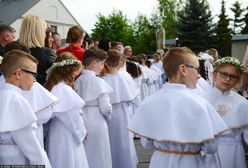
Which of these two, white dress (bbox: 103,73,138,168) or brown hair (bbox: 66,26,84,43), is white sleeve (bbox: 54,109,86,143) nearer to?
brown hair (bbox: 66,26,84,43)

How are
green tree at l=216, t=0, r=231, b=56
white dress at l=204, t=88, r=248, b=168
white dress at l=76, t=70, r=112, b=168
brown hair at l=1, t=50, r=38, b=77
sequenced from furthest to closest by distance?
1. green tree at l=216, t=0, r=231, b=56
2. white dress at l=76, t=70, r=112, b=168
3. white dress at l=204, t=88, r=248, b=168
4. brown hair at l=1, t=50, r=38, b=77

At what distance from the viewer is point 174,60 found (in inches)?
173

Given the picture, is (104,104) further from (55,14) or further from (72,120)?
(55,14)

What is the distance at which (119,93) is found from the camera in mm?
8219

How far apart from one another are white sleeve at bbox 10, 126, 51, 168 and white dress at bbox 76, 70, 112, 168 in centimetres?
271

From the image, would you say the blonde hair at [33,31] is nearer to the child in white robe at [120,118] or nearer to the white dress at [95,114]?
the white dress at [95,114]

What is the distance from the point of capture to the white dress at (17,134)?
13.9ft

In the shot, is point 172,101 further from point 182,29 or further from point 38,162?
point 182,29

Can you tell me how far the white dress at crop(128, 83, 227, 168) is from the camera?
422cm

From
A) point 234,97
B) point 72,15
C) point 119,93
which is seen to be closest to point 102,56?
point 119,93

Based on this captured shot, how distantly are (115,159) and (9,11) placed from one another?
53504mm

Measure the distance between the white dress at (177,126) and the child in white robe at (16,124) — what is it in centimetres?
94

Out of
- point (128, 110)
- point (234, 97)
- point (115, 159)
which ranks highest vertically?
point (234, 97)

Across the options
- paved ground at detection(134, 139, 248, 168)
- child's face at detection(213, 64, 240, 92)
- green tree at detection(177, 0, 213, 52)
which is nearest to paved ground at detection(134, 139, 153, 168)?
paved ground at detection(134, 139, 248, 168)
